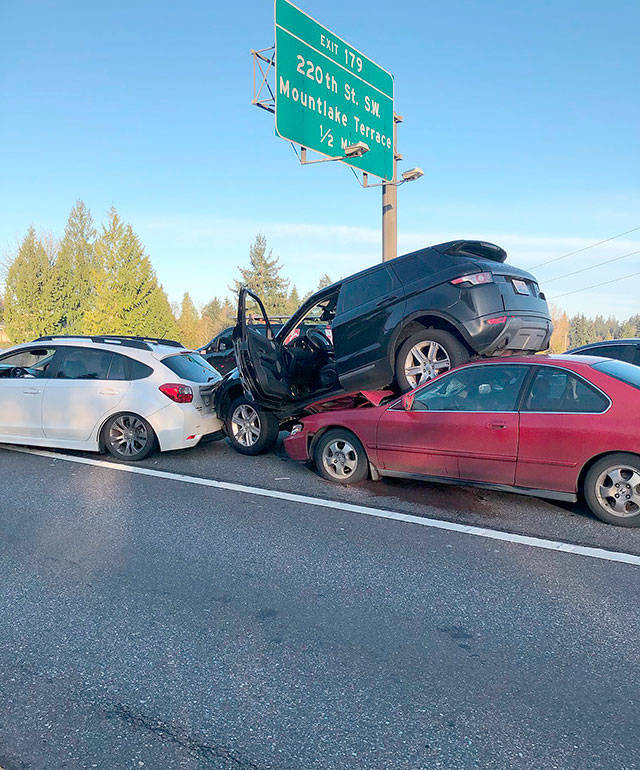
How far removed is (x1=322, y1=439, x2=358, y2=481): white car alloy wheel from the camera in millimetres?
6805

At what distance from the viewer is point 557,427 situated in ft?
17.9

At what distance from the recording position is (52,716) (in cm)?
273

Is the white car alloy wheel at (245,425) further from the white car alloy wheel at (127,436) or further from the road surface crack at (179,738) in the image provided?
the road surface crack at (179,738)

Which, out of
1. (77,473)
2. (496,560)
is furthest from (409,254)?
(77,473)

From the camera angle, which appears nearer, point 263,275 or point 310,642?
point 310,642

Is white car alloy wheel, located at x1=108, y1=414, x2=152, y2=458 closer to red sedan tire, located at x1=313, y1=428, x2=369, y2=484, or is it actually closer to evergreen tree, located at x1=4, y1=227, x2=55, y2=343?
red sedan tire, located at x1=313, y1=428, x2=369, y2=484

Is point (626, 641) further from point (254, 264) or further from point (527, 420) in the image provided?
point (254, 264)

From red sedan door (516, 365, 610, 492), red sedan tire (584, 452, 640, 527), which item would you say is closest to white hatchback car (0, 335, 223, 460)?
red sedan door (516, 365, 610, 492)

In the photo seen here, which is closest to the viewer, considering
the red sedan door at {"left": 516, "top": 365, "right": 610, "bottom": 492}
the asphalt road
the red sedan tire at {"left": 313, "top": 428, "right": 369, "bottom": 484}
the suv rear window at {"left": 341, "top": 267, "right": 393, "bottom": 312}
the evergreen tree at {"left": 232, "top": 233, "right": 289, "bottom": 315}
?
the asphalt road

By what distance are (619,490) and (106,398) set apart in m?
5.93

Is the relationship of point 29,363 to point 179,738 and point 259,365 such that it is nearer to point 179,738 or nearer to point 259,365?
point 259,365

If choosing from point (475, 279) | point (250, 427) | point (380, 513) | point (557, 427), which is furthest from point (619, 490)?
point (250, 427)

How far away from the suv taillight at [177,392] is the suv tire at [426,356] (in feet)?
8.98

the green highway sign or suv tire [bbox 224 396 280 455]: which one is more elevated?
the green highway sign
